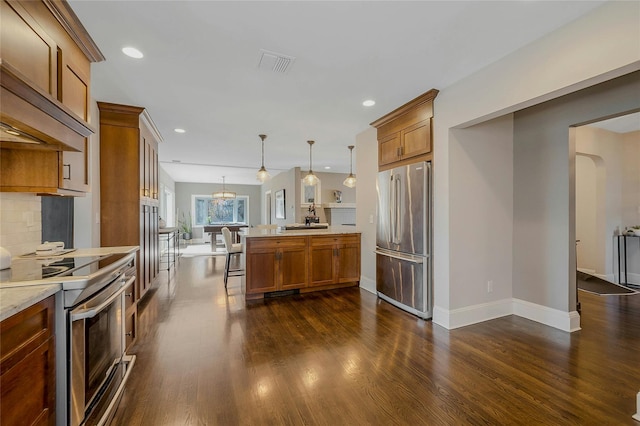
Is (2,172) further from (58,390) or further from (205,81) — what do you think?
(205,81)

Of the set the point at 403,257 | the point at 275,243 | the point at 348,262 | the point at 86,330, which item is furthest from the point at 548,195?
the point at 86,330

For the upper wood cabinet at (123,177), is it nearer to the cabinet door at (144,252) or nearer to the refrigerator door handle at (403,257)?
the cabinet door at (144,252)

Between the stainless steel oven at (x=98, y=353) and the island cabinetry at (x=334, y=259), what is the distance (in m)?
2.49

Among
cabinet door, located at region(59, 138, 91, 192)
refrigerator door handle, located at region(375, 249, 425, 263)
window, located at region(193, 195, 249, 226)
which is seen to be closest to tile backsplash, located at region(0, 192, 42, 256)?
cabinet door, located at region(59, 138, 91, 192)

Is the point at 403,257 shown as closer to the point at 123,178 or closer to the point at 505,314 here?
the point at 505,314

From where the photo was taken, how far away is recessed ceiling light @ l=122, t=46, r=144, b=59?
2.22 m

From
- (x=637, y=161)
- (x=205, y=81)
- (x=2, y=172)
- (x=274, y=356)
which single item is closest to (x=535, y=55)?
(x=205, y=81)

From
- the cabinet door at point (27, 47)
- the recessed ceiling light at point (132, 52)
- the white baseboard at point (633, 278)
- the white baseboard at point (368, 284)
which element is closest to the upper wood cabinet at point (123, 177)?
the recessed ceiling light at point (132, 52)

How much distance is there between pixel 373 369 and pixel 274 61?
2.65 metres

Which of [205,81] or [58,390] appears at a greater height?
[205,81]

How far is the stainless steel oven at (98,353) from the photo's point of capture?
A: 1.36 m

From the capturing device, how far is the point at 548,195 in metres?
2.99

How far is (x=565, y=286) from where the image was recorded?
9.28 ft

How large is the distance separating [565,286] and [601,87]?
6.29 feet
